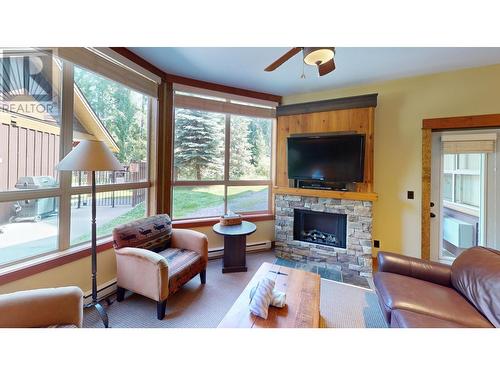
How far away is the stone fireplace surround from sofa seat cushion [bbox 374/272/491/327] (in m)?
1.03

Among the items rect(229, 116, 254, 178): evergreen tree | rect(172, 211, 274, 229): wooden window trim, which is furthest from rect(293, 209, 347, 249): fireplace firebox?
rect(229, 116, 254, 178): evergreen tree

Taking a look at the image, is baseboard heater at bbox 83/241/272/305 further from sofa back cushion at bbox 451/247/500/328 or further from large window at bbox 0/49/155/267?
sofa back cushion at bbox 451/247/500/328

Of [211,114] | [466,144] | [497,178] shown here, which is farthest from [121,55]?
[497,178]

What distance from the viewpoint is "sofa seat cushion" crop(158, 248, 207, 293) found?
1.95m

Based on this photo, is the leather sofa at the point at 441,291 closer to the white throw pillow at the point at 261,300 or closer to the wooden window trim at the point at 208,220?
the white throw pillow at the point at 261,300

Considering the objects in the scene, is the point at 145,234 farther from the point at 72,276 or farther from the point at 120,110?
the point at 120,110

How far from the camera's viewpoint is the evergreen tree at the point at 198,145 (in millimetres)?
Result: 3121

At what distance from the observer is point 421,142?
2814 mm

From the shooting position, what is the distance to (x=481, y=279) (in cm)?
149

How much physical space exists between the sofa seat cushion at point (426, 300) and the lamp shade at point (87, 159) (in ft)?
7.73

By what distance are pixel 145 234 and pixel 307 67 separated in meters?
2.77

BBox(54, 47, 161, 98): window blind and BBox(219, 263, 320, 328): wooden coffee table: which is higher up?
BBox(54, 47, 161, 98): window blind
